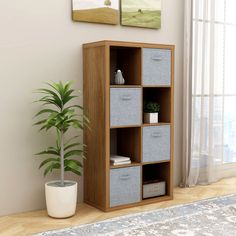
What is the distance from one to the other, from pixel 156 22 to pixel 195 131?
1.16 metres

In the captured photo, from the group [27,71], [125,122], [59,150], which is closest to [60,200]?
[59,150]

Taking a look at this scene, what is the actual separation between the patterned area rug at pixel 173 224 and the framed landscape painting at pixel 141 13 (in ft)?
5.62

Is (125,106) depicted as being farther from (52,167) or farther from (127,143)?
(52,167)

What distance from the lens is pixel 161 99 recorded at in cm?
388

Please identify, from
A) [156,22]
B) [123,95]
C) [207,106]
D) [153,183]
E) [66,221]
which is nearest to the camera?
[66,221]

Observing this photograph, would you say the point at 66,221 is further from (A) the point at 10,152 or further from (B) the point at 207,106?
(B) the point at 207,106

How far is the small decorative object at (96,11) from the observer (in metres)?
3.55

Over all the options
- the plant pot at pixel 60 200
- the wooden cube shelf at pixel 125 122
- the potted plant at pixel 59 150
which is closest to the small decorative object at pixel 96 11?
the wooden cube shelf at pixel 125 122

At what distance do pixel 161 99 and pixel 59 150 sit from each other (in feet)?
3.60

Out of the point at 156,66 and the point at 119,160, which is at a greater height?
the point at 156,66

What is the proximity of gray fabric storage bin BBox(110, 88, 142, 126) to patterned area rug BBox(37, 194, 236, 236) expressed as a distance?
76 centimetres

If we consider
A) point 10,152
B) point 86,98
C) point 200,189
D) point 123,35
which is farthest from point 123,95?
point 200,189

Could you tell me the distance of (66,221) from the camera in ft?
10.5

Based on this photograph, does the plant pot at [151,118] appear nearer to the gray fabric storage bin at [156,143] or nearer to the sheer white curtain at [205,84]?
the gray fabric storage bin at [156,143]
